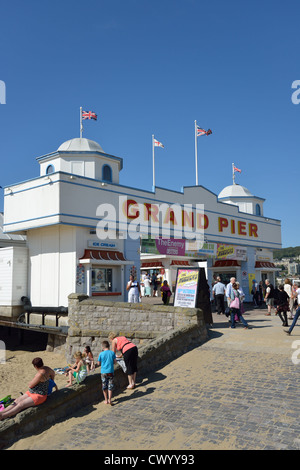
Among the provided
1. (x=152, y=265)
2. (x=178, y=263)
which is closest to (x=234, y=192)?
(x=178, y=263)

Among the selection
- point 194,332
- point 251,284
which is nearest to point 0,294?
point 194,332

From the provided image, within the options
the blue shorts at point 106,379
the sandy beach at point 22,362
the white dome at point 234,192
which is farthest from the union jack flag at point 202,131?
the blue shorts at point 106,379

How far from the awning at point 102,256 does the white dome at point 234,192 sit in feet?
50.4

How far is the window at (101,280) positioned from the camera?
1793cm

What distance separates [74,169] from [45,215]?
328 centimetres

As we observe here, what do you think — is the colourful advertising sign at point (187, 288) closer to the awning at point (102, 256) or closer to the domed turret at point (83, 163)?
the awning at point (102, 256)

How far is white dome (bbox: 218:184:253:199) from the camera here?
103ft

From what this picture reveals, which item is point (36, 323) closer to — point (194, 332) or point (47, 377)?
point (194, 332)

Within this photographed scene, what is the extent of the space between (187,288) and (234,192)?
1965 centimetres

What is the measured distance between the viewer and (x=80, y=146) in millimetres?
20344

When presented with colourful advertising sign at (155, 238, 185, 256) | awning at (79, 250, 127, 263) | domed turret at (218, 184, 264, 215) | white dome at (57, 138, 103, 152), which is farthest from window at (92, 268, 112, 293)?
domed turret at (218, 184, 264, 215)

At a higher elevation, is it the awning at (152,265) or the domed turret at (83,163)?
the domed turret at (83,163)

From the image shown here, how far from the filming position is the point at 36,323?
57.0ft

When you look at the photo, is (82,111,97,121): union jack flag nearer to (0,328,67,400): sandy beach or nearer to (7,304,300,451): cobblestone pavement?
(0,328,67,400): sandy beach
